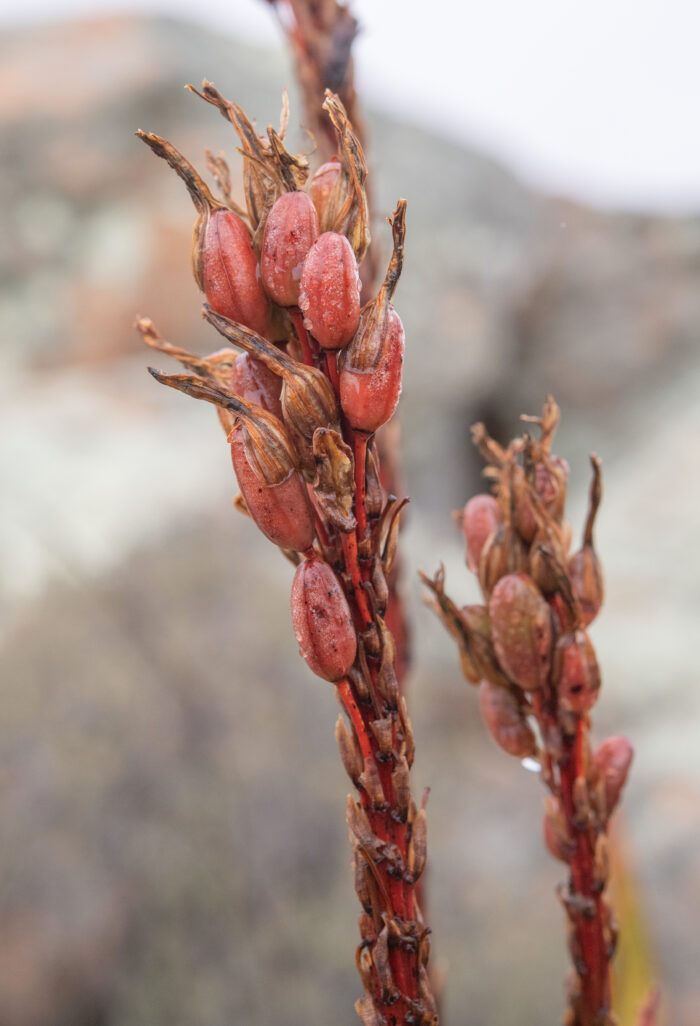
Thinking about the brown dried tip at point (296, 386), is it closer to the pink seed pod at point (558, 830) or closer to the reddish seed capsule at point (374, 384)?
the reddish seed capsule at point (374, 384)

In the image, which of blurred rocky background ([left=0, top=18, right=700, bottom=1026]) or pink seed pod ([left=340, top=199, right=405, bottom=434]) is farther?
blurred rocky background ([left=0, top=18, right=700, bottom=1026])

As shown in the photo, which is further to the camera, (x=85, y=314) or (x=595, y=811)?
(x=85, y=314)

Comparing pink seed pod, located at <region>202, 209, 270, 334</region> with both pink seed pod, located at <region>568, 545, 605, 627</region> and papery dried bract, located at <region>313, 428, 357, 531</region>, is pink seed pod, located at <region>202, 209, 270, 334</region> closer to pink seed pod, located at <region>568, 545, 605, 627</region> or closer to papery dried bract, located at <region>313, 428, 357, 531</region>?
papery dried bract, located at <region>313, 428, 357, 531</region>

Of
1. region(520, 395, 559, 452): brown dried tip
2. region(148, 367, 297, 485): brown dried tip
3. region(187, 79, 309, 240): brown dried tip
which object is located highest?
region(520, 395, 559, 452): brown dried tip

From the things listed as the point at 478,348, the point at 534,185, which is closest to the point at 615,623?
the point at 478,348

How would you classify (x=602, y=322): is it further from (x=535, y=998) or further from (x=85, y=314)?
(x=535, y=998)

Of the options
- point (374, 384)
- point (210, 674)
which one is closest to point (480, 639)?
point (374, 384)

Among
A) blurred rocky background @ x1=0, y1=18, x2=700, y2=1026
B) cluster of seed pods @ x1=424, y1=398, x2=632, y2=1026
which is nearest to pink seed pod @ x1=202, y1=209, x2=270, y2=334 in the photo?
cluster of seed pods @ x1=424, y1=398, x2=632, y2=1026

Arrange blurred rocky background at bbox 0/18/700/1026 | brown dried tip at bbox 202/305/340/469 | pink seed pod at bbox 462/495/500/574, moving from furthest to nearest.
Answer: blurred rocky background at bbox 0/18/700/1026 → pink seed pod at bbox 462/495/500/574 → brown dried tip at bbox 202/305/340/469
